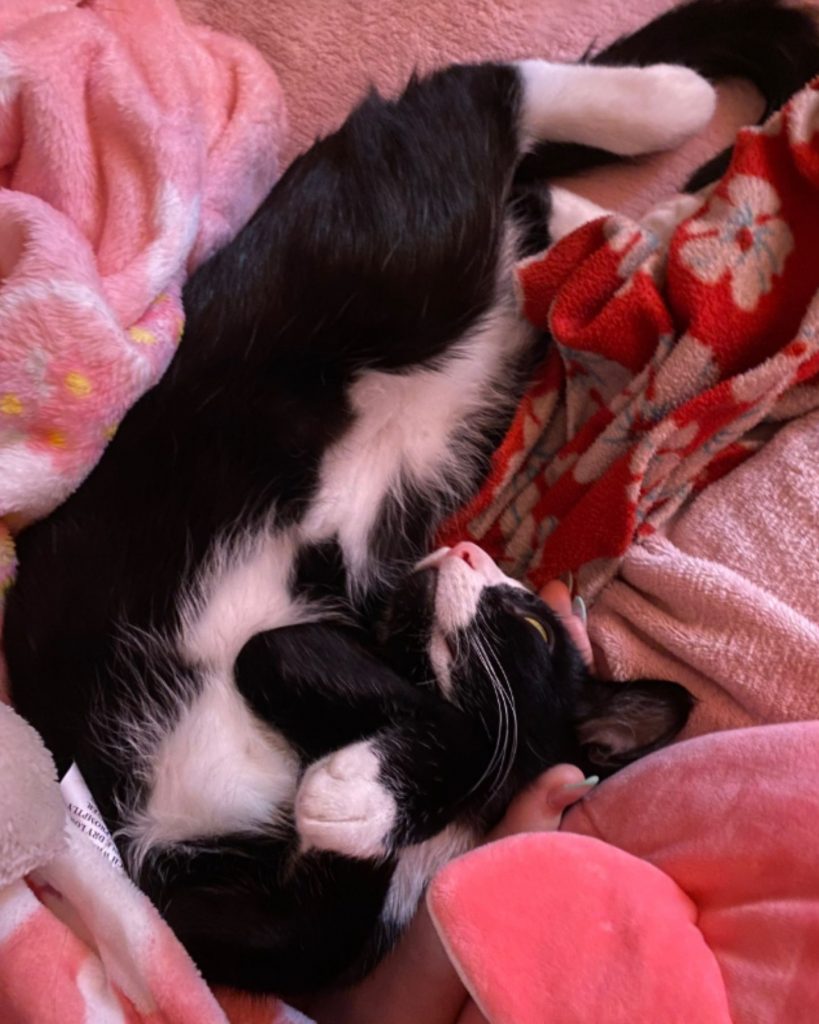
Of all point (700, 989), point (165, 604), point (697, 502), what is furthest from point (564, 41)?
point (700, 989)

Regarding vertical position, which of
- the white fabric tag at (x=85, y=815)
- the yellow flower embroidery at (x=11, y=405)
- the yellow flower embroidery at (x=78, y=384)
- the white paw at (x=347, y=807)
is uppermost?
the yellow flower embroidery at (x=78, y=384)

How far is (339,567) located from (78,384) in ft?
Result: 1.29

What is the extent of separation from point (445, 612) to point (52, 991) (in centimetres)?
54

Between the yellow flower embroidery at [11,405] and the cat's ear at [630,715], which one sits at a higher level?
the yellow flower embroidery at [11,405]

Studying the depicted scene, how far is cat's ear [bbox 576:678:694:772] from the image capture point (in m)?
1.11

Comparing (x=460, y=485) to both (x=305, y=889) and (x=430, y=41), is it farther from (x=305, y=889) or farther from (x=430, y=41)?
(x=430, y=41)

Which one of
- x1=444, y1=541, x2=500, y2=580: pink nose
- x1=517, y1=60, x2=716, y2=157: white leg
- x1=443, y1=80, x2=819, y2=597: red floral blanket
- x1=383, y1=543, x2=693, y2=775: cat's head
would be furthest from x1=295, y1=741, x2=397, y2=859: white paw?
x1=517, y1=60, x2=716, y2=157: white leg

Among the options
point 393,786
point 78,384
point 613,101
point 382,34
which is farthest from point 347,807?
point 382,34

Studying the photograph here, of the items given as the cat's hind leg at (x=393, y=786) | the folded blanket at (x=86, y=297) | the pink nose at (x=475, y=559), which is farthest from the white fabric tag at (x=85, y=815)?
the pink nose at (x=475, y=559)

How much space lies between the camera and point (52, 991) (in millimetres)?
889

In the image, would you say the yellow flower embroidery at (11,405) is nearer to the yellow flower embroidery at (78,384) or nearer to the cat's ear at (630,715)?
→ the yellow flower embroidery at (78,384)

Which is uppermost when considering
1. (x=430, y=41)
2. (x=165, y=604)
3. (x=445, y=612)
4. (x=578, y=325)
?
(x=430, y=41)

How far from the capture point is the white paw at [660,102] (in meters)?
1.29

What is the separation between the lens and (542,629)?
3.62ft
